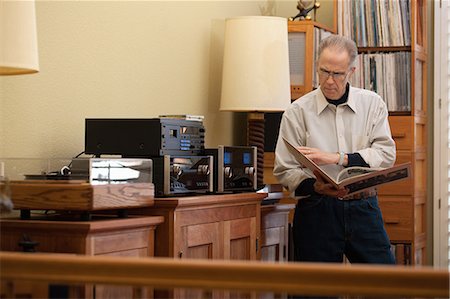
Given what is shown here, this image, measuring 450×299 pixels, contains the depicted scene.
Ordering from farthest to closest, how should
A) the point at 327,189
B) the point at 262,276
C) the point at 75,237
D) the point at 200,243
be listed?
the point at 327,189 < the point at 200,243 < the point at 75,237 < the point at 262,276

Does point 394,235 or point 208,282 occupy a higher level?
point 208,282

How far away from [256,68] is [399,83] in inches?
46.2

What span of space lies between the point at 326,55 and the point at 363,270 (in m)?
2.05

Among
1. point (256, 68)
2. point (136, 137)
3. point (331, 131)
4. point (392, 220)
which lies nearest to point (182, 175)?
point (136, 137)

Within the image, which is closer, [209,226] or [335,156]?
[209,226]

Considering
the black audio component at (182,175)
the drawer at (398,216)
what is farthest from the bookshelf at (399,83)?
the black audio component at (182,175)

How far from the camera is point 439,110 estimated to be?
5.30 m

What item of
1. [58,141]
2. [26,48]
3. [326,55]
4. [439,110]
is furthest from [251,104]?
[26,48]

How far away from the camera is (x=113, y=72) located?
12.3 feet

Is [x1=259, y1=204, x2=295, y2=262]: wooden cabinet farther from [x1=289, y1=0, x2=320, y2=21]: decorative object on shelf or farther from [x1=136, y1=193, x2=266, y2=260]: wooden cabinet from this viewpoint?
[x1=289, y1=0, x2=320, y2=21]: decorative object on shelf

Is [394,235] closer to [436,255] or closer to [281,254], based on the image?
[436,255]

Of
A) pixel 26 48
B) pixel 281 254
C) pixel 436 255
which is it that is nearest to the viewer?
pixel 26 48

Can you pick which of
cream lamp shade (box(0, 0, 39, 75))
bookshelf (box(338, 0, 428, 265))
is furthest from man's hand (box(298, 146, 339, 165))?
bookshelf (box(338, 0, 428, 265))

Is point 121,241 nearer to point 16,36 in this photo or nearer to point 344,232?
point 16,36
